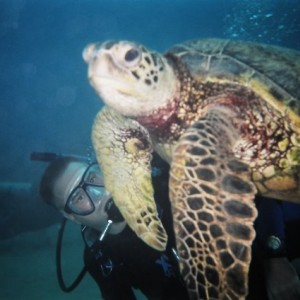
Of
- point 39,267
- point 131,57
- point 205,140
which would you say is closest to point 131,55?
point 131,57

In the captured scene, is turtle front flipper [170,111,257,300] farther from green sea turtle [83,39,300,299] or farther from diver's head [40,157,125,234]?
diver's head [40,157,125,234]

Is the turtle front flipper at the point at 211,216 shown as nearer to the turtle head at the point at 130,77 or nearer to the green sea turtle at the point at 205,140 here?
the green sea turtle at the point at 205,140

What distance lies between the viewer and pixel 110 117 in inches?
113

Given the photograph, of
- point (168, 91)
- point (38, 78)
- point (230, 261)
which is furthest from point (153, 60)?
point (38, 78)

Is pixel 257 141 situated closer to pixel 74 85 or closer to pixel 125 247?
pixel 125 247

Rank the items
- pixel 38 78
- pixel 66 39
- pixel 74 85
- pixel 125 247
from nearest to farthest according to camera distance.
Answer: pixel 125 247 → pixel 66 39 → pixel 38 78 → pixel 74 85

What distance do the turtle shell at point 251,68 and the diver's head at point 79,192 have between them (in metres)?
1.63

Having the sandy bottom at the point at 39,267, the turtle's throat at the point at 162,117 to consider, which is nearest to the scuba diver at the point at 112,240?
the turtle's throat at the point at 162,117

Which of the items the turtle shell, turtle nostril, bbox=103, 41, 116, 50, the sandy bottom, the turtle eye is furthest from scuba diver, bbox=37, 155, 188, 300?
the sandy bottom

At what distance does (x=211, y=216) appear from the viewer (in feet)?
5.53

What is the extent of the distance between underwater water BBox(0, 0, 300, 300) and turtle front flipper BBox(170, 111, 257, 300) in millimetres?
4906

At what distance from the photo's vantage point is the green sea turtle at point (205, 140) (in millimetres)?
1661

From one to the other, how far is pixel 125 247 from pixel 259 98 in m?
1.84

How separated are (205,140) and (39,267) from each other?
6723mm
